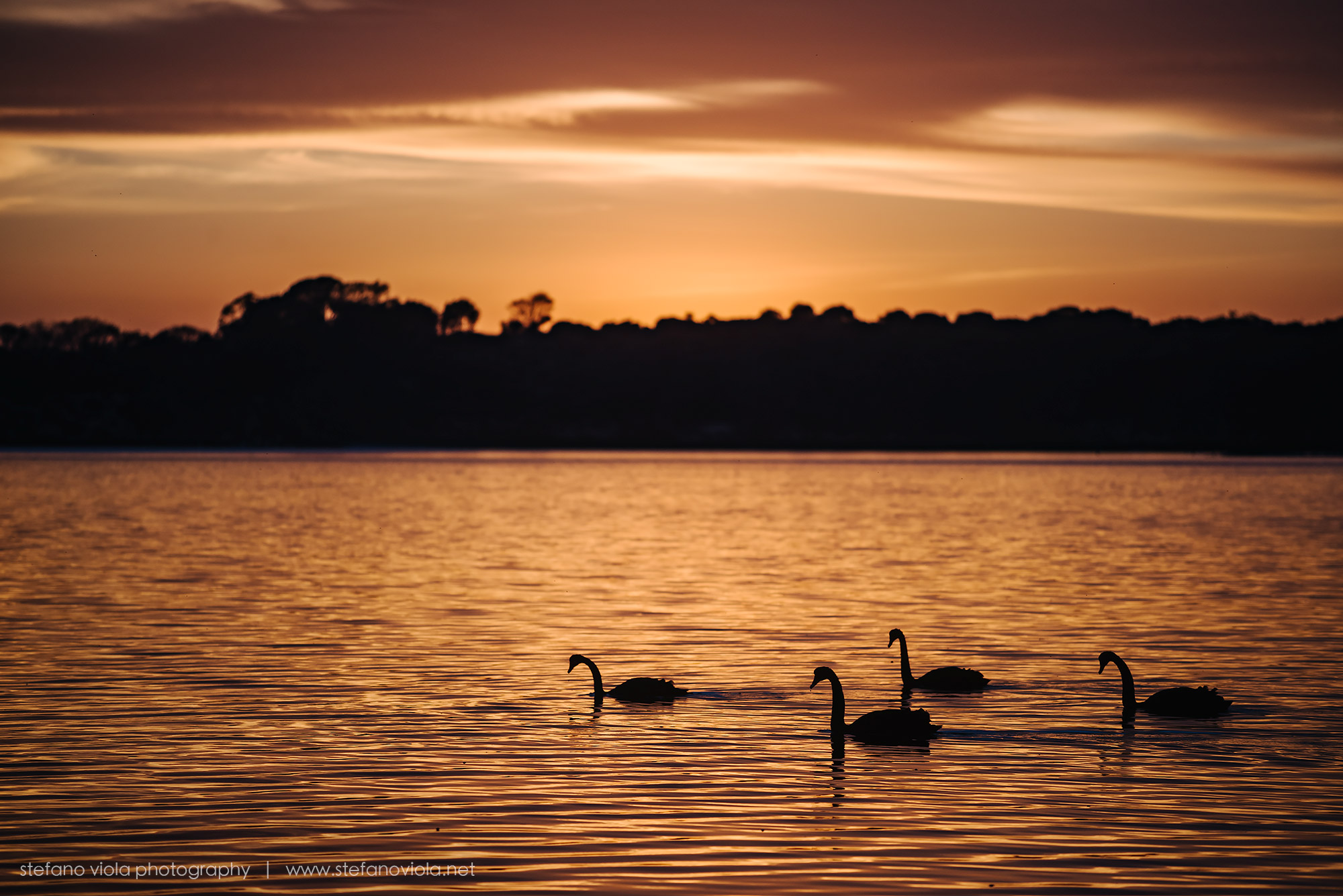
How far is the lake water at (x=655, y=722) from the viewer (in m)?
15.1

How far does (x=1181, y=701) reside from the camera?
2258cm

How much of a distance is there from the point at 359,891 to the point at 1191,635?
77.9ft

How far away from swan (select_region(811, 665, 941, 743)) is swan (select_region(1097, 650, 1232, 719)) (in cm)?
356

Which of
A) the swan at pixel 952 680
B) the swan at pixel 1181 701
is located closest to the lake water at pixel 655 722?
the swan at pixel 952 680

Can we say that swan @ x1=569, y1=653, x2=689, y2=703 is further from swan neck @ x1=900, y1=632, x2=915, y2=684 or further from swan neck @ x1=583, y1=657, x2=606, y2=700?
swan neck @ x1=900, y1=632, x2=915, y2=684

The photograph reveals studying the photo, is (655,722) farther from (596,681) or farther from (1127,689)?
(1127,689)

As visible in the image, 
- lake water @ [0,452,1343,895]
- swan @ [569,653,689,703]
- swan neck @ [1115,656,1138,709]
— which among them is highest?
swan neck @ [1115,656,1138,709]

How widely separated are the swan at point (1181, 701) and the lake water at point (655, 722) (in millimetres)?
458

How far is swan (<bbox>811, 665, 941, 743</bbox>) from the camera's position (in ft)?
68.5

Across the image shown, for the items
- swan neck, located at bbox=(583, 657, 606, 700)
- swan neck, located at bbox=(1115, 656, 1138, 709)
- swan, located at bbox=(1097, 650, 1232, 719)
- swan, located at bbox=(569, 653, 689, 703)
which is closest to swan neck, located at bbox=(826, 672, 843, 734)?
swan, located at bbox=(569, 653, 689, 703)

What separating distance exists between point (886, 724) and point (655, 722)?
3781 mm

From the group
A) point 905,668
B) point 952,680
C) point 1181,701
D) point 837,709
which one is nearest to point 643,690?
point 837,709

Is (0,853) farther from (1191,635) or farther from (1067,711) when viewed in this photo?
(1191,635)

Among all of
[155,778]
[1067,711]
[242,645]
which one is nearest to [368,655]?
[242,645]
